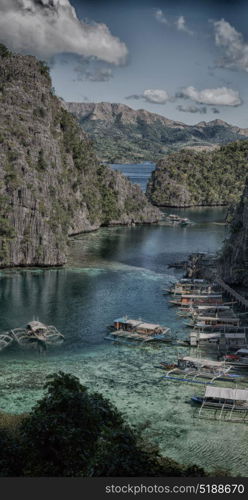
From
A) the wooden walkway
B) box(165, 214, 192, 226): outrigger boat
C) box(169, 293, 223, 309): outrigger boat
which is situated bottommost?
box(169, 293, 223, 309): outrigger boat

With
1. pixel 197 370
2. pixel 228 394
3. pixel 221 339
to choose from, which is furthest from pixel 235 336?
pixel 228 394

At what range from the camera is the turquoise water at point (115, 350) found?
3888 centimetres

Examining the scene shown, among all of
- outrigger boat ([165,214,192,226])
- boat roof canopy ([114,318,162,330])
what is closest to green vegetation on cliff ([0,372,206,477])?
boat roof canopy ([114,318,162,330])

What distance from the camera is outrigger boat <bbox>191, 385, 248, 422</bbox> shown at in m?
42.2

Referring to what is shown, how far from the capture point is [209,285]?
87938 mm

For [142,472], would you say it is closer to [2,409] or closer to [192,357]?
[2,409]

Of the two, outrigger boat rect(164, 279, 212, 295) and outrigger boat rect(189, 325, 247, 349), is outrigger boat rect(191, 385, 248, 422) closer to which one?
outrigger boat rect(189, 325, 247, 349)

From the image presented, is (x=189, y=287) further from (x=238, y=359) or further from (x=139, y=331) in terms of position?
(x=238, y=359)

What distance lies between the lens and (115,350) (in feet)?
187

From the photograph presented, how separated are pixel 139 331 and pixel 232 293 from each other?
25164 millimetres

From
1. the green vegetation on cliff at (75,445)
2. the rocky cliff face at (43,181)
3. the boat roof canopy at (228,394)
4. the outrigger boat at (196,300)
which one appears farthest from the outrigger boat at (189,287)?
the green vegetation on cliff at (75,445)

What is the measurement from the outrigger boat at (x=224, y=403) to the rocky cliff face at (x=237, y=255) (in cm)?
4193

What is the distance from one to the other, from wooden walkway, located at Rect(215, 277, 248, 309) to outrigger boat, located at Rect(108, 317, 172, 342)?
1749 centimetres

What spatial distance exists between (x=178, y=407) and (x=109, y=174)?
13549 cm
